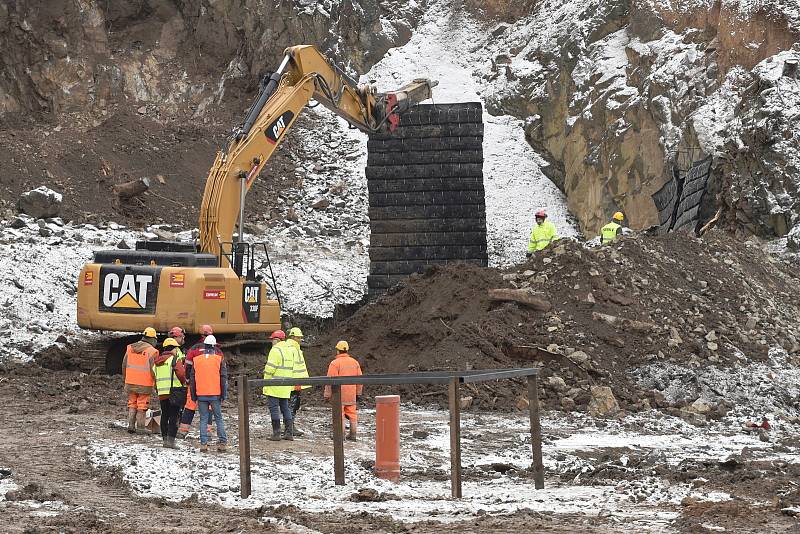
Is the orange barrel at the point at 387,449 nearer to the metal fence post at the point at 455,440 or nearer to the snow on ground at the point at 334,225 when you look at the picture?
the metal fence post at the point at 455,440

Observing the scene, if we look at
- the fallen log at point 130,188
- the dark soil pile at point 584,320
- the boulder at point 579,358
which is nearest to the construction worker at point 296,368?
the dark soil pile at point 584,320

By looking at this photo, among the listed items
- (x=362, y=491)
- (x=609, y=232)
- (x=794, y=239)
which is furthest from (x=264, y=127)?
(x=794, y=239)

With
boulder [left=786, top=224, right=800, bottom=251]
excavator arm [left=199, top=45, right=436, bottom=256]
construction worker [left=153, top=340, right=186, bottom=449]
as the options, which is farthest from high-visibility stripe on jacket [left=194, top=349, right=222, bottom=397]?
boulder [left=786, top=224, right=800, bottom=251]

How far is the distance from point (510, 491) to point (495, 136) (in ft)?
65.6

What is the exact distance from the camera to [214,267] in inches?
603

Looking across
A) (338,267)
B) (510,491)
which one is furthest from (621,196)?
(510,491)

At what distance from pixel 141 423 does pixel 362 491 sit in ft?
13.0

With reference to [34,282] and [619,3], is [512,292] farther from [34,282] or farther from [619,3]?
[619,3]

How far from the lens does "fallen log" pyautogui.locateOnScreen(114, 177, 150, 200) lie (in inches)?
947

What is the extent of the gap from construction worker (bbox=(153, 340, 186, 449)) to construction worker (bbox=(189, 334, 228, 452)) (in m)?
0.19

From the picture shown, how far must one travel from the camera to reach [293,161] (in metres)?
27.6

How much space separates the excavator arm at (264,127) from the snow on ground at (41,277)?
149 inches

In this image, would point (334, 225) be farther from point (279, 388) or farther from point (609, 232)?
Result: point (279, 388)

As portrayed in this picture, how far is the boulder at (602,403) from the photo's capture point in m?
14.0
